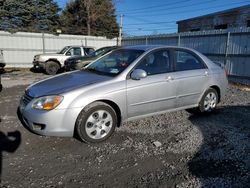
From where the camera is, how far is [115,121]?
13.7 ft

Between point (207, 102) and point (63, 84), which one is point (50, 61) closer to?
point (63, 84)

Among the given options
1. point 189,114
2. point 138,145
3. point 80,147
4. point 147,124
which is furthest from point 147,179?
point 189,114

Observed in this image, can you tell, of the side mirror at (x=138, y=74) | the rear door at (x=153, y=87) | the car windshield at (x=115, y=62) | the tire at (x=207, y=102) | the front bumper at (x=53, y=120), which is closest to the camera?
the front bumper at (x=53, y=120)

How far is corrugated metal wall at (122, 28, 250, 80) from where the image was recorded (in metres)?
9.84

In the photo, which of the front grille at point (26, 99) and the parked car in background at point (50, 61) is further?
the parked car in background at point (50, 61)

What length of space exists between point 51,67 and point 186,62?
392 inches

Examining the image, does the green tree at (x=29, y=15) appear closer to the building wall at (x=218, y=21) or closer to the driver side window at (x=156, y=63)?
the building wall at (x=218, y=21)

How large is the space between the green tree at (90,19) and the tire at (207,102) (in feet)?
87.2

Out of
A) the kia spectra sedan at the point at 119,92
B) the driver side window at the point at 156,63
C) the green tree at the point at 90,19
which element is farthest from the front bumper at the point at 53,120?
the green tree at the point at 90,19

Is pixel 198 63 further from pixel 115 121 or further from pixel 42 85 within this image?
pixel 42 85

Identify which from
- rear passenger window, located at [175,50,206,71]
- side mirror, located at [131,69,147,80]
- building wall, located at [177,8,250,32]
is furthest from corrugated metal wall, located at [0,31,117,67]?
side mirror, located at [131,69,147,80]

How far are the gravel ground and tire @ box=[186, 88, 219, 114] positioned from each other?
400 millimetres

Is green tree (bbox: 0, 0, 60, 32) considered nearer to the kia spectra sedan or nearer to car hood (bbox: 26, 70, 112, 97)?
car hood (bbox: 26, 70, 112, 97)

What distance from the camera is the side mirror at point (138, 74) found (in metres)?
4.15
